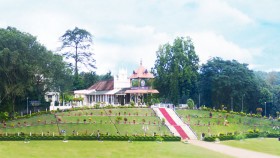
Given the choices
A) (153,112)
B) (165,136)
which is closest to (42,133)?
(165,136)

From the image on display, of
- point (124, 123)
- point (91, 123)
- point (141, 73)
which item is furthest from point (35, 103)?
point (141, 73)

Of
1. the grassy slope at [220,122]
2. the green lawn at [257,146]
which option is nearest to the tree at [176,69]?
the grassy slope at [220,122]

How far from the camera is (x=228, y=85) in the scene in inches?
2643

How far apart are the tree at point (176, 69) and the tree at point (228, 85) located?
3.98 m

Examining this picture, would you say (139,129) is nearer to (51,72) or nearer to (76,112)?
(76,112)

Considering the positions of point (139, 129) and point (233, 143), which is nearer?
point (233, 143)

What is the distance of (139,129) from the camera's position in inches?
1939

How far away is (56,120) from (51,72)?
7798 millimetres

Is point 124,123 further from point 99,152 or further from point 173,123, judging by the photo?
point 99,152

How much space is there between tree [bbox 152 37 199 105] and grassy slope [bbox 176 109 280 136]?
7207 millimetres

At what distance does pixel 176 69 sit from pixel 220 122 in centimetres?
1280

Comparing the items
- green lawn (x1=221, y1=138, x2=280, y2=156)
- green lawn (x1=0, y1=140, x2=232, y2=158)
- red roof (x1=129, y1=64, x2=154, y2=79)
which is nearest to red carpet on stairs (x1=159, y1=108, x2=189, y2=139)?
green lawn (x1=221, y1=138, x2=280, y2=156)

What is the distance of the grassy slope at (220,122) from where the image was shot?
5166cm

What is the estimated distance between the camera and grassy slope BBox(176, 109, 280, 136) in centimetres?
5166
